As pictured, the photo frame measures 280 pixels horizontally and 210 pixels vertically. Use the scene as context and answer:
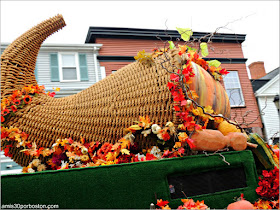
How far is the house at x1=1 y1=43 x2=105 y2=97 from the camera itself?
352 inches

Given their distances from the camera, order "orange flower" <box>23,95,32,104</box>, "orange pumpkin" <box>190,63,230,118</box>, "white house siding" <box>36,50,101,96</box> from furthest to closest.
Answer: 1. "white house siding" <box>36,50,101,96</box>
2. "orange flower" <box>23,95,32,104</box>
3. "orange pumpkin" <box>190,63,230,118</box>

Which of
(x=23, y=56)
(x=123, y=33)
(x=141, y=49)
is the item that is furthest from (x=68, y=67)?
(x=23, y=56)

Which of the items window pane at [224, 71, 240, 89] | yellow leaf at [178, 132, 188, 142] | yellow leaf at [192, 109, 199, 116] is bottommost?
yellow leaf at [178, 132, 188, 142]

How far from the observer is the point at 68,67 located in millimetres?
9273

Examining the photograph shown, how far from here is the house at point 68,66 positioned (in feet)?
29.4

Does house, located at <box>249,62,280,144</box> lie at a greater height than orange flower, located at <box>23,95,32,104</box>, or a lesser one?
greater

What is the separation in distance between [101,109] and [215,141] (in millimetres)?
849

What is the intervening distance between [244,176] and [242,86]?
32.5 ft

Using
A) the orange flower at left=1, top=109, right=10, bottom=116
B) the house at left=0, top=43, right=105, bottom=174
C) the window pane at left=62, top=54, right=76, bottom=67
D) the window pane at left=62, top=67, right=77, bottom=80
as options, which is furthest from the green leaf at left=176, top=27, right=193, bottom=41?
the window pane at left=62, top=54, right=76, bottom=67

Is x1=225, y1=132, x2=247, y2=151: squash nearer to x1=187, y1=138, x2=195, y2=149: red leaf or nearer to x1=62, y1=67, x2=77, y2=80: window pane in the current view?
x1=187, y1=138, x2=195, y2=149: red leaf

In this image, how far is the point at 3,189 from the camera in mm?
1242

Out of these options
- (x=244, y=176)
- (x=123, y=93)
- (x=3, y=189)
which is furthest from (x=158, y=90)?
(x=3, y=189)

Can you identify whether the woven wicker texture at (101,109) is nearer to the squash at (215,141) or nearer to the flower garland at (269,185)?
the squash at (215,141)

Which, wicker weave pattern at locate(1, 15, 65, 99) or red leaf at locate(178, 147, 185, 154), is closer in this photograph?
red leaf at locate(178, 147, 185, 154)
